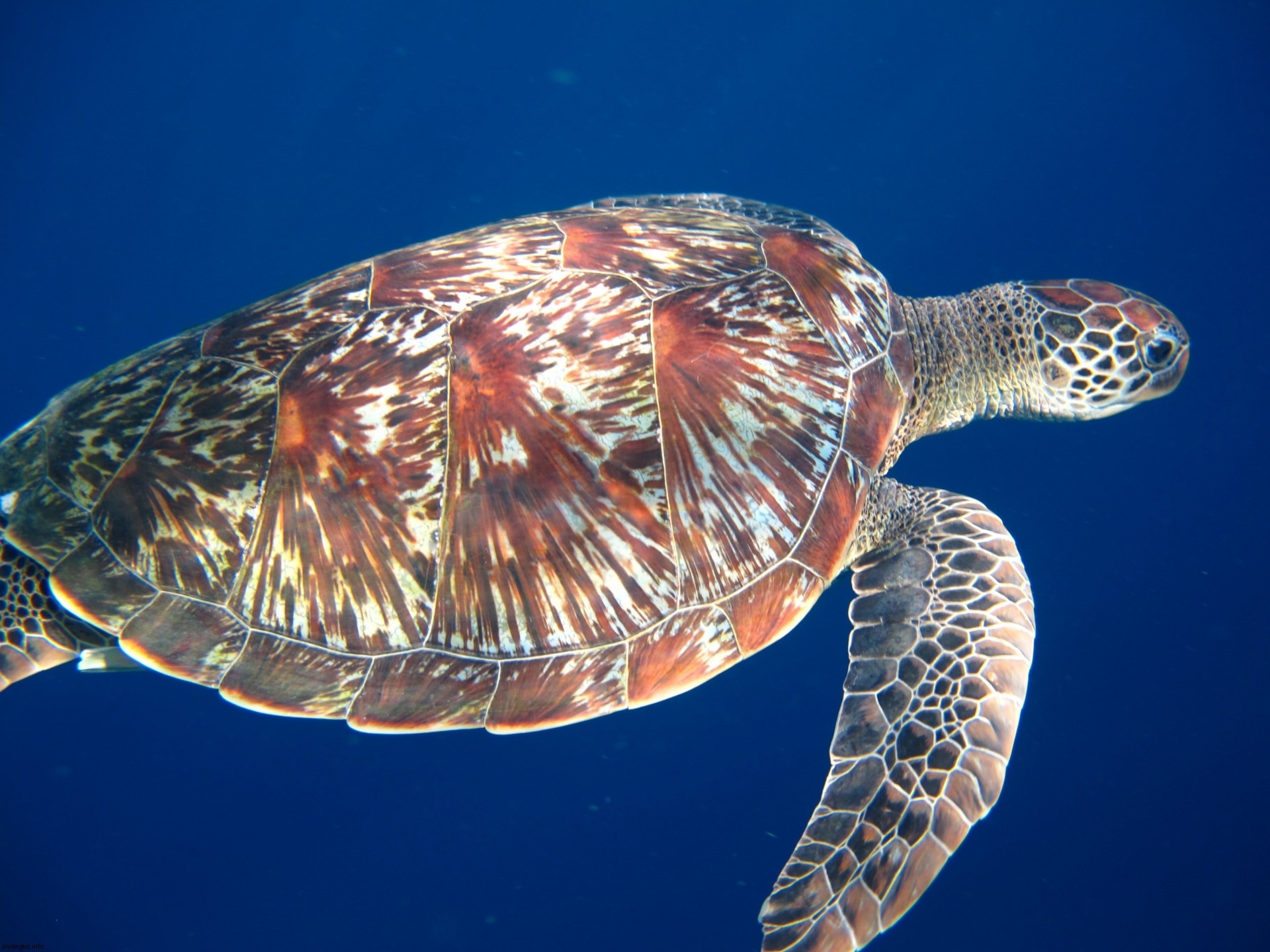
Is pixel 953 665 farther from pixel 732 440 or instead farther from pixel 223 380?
pixel 223 380

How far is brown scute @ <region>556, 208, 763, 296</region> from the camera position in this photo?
2.25 meters

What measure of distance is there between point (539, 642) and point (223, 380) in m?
1.29

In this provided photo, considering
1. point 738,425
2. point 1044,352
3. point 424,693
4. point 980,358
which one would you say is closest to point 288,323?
point 424,693

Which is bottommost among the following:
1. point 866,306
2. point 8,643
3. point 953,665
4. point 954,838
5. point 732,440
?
point 954,838

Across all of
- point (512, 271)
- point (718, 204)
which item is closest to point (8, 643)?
point (512, 271)

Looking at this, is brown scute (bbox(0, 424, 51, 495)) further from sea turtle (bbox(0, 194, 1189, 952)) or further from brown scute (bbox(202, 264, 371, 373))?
brown scute (bbox(202, 264, 371, 373))

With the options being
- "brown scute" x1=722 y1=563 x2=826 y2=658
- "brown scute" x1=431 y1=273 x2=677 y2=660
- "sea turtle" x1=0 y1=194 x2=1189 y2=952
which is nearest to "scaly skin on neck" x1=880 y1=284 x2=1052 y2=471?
"sea turtle" x1=0 y1=194 x2=1189 y2=952

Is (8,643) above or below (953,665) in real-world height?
above

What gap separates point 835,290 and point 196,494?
229cm

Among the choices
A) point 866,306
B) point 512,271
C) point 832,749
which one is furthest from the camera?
point 866,306

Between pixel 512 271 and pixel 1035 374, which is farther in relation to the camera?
pixel 1035 374

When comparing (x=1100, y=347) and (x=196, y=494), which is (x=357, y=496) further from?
(x=1100, y=347)

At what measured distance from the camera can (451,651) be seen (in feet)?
6.81

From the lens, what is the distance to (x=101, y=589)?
2.04 meters
